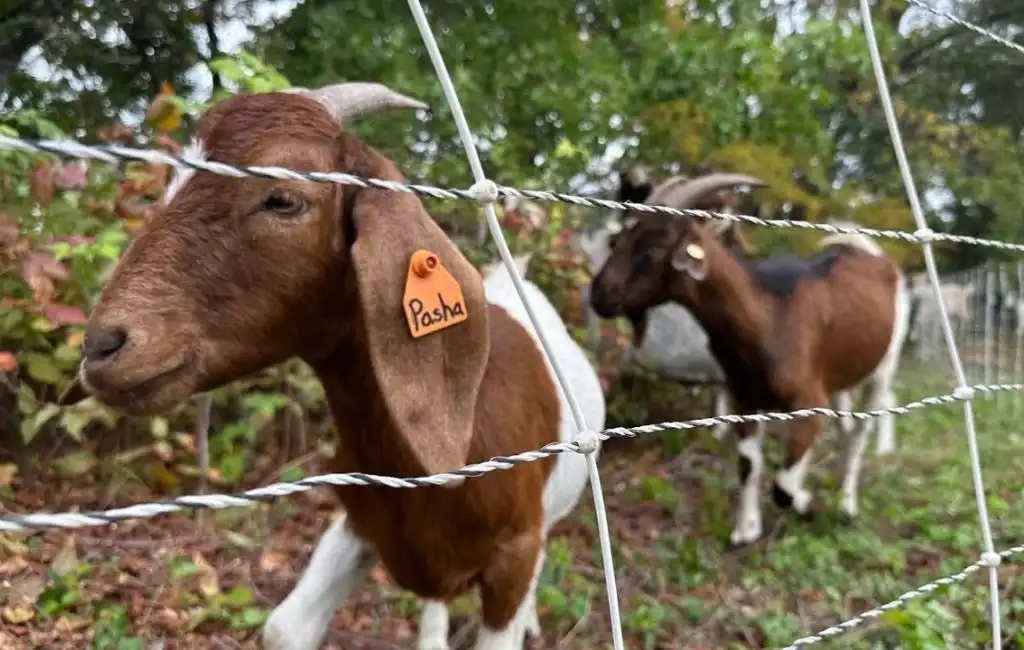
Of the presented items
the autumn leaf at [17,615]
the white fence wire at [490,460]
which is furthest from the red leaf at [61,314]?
the white fence wire at [490,460]

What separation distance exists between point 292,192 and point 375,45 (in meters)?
2.91

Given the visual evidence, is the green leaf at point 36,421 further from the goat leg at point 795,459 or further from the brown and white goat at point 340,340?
the goat leg at point 795,459

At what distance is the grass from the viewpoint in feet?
8.89

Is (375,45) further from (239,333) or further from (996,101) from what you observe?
(996,101)

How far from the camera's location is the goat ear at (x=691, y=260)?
4117mm

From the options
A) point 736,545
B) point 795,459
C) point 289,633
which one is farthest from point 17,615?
point 795,459

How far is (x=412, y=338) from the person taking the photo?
161cm

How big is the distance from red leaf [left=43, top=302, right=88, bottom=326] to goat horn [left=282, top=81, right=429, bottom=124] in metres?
1.42

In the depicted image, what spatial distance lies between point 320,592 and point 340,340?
2.37 feet

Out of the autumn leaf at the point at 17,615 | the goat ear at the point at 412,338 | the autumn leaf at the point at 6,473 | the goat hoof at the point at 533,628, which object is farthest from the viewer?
the goat hoof at the point at 533,628

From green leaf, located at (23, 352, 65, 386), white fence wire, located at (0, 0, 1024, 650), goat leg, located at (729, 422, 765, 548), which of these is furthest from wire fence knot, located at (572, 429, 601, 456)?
goat leg, located at (729, 422, 765, 548)

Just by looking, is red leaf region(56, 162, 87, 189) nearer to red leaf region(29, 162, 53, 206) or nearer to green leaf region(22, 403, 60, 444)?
red leaf region(29, 162, 53, 206)

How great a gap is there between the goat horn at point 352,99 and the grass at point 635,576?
172 cm

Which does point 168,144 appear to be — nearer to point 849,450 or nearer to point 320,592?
point 320,592
